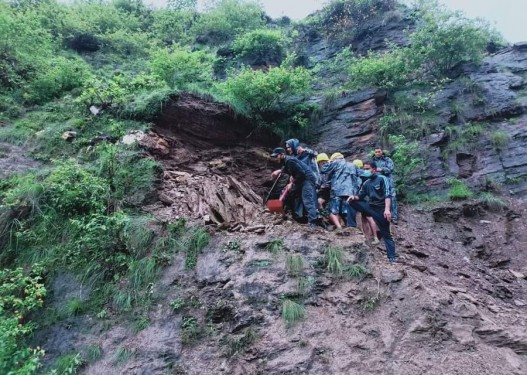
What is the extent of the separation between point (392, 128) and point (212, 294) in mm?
7865

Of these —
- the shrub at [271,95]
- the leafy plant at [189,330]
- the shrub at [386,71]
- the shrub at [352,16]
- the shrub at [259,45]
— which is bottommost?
the leafy plant at [189,330]

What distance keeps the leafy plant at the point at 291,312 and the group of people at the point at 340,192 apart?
1.98 m

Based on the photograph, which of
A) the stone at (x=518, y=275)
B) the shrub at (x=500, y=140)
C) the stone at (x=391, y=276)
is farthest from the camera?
the shrub at (x=500, y=140)

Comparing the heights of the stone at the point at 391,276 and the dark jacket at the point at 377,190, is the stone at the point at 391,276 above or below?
below

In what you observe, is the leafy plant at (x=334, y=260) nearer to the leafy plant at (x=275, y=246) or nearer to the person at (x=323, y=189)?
the leafy plant at (x=275, y=246)

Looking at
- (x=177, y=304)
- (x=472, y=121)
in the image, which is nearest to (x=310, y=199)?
(x=177, y=304)

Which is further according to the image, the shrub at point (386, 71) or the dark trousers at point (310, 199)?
the shrub at point (386, 71)

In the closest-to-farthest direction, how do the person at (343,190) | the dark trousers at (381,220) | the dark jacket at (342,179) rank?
1. the dark trousers at (381,220)
2. the person at (343,190)
3. the dark jacket at (342,179)

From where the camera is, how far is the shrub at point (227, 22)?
19234mm

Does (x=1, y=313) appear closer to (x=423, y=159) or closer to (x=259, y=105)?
(x=259, y=105)

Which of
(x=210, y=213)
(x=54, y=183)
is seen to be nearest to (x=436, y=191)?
(x=210, y=213)

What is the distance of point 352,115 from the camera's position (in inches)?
505

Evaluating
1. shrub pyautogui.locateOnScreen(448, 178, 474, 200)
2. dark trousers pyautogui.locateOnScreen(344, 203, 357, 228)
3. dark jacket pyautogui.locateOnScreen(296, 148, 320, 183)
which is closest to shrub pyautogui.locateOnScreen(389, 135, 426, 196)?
shrub pyautogui.locateOnScreen(448, 178, 474, 200)

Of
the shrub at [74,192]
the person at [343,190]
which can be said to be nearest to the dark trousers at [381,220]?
the person at [343,190]
